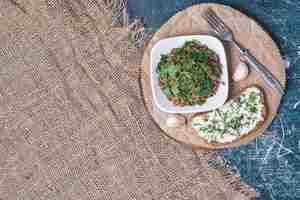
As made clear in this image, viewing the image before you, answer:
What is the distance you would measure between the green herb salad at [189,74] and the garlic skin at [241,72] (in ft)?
0.24

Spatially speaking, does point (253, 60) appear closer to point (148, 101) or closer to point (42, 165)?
point (148, 101)

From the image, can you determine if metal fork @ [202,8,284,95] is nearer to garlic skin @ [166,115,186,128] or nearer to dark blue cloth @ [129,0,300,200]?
dark blue cloth @ [129,0,300,200]

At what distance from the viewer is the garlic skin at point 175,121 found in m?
1.96

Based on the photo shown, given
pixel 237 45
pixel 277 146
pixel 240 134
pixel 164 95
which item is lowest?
pixel 277 146

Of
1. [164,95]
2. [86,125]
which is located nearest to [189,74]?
[164,95]

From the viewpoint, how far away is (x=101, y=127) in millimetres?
2086

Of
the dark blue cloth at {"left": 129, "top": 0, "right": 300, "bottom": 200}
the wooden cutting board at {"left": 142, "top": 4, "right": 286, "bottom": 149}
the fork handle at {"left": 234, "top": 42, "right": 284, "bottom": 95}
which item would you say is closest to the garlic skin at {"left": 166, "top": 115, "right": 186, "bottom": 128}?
the wooden cutting board at {"left": 142, "top": 4, "right": 286, "bottom": 149}

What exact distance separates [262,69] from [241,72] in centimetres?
9

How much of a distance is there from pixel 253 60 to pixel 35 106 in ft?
3.16

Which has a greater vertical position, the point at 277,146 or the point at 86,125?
the point at 86,125

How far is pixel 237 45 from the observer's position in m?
1.97

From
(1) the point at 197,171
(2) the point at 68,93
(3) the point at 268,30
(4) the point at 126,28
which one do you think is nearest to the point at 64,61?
(2) the point at 68,93

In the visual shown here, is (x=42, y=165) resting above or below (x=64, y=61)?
below

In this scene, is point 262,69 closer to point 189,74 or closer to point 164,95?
point 189,74
